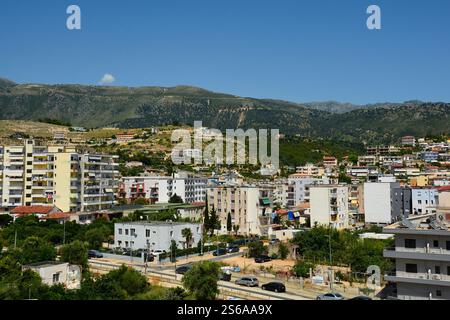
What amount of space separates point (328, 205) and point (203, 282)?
18740 millimetres

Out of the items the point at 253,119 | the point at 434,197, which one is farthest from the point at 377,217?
the point at 253,119

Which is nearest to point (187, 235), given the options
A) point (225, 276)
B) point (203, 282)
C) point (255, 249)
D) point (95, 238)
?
point (255, 249)

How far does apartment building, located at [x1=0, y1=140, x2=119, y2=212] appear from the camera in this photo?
1218 inches

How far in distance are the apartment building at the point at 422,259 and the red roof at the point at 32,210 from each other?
73.7 ft

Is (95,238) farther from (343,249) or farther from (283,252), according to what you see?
(343,249)

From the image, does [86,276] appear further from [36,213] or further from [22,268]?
[36,213]

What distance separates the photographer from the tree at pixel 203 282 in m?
13.0

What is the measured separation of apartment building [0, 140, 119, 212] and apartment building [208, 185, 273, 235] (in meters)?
8.76

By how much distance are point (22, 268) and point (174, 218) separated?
15.4 m

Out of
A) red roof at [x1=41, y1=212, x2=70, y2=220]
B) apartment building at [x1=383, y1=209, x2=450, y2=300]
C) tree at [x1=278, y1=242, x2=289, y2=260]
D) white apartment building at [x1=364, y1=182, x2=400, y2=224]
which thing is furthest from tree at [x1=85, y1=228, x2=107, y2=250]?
white apartment building at [x1=364, y1=182, x2=400, y2=224]

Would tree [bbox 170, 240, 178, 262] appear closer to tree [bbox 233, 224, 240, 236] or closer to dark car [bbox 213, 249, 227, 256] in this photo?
dark car [bbox 213, 249, 227, 256]

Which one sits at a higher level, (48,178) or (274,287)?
(48,178)

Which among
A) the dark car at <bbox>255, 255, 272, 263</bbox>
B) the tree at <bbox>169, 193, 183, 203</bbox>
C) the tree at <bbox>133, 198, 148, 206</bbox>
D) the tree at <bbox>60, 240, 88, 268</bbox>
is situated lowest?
the dark car at <bbox>255, 255, 272, 263</bbox>

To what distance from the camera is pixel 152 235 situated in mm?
23328
